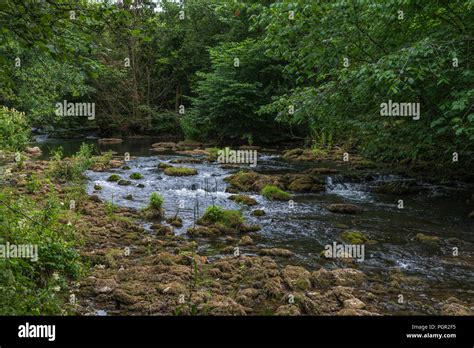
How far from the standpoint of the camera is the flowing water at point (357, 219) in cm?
767

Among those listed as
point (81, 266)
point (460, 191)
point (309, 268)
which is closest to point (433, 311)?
point (309, 268)

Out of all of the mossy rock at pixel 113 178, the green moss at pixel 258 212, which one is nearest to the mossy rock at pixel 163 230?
the green moss at pixel 258 212

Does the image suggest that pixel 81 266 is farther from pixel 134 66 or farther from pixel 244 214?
pixel 134 66

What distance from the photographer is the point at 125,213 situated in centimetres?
1068

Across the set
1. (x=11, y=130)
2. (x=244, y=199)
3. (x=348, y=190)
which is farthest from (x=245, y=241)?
(x=11, y=130)

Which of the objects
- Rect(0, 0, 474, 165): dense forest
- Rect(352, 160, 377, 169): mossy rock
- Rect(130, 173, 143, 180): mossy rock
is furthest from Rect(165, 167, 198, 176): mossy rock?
Rect(352, 160, 377, 169): mossy rock

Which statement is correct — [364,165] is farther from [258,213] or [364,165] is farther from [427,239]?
[427,239]

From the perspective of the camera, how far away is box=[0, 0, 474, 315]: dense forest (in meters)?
5.32

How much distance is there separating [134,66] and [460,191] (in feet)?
91.2

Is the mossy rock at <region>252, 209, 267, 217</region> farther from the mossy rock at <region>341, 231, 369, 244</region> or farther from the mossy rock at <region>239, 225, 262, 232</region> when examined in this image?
the mossy rock at <region>341, 231, 369, 244</region>

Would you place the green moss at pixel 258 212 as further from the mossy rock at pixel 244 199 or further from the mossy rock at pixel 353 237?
the mossy rock at pixel 353 237

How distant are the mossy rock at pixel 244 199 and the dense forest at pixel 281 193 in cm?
4

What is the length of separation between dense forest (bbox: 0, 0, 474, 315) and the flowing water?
0.06 metres

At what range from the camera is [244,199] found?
12523 mm
